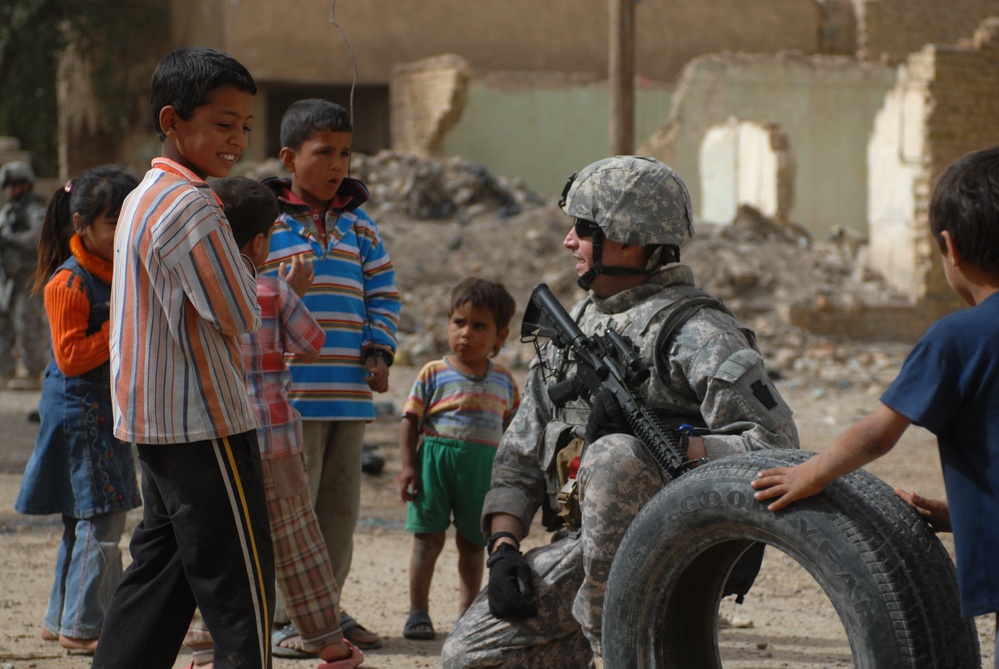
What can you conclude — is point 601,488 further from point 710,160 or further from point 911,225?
point 710,160

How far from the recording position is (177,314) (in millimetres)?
2643

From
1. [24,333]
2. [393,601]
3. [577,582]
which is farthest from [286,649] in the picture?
[24,333]

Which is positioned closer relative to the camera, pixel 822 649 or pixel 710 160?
pixel 822 649

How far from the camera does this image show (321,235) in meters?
3.89

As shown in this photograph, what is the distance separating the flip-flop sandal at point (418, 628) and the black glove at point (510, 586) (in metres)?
0.88

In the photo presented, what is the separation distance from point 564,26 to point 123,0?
8.72 m

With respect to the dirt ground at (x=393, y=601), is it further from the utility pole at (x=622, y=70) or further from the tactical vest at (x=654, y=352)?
the utility pole at (x=622, y=70)

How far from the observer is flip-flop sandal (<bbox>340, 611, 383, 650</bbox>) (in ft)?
12.8

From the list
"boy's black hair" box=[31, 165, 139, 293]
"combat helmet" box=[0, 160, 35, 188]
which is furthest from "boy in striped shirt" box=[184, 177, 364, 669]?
"combat helmet" box=[0, 160, 35, 188]

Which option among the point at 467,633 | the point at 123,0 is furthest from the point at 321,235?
the point at 123,0

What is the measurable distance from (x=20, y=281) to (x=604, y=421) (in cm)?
827

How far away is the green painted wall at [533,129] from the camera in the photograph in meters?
20.5

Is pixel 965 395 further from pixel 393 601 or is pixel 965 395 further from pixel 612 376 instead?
pixel 393 601

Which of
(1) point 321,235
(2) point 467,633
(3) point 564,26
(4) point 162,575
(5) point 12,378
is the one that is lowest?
(5) point 12,378
